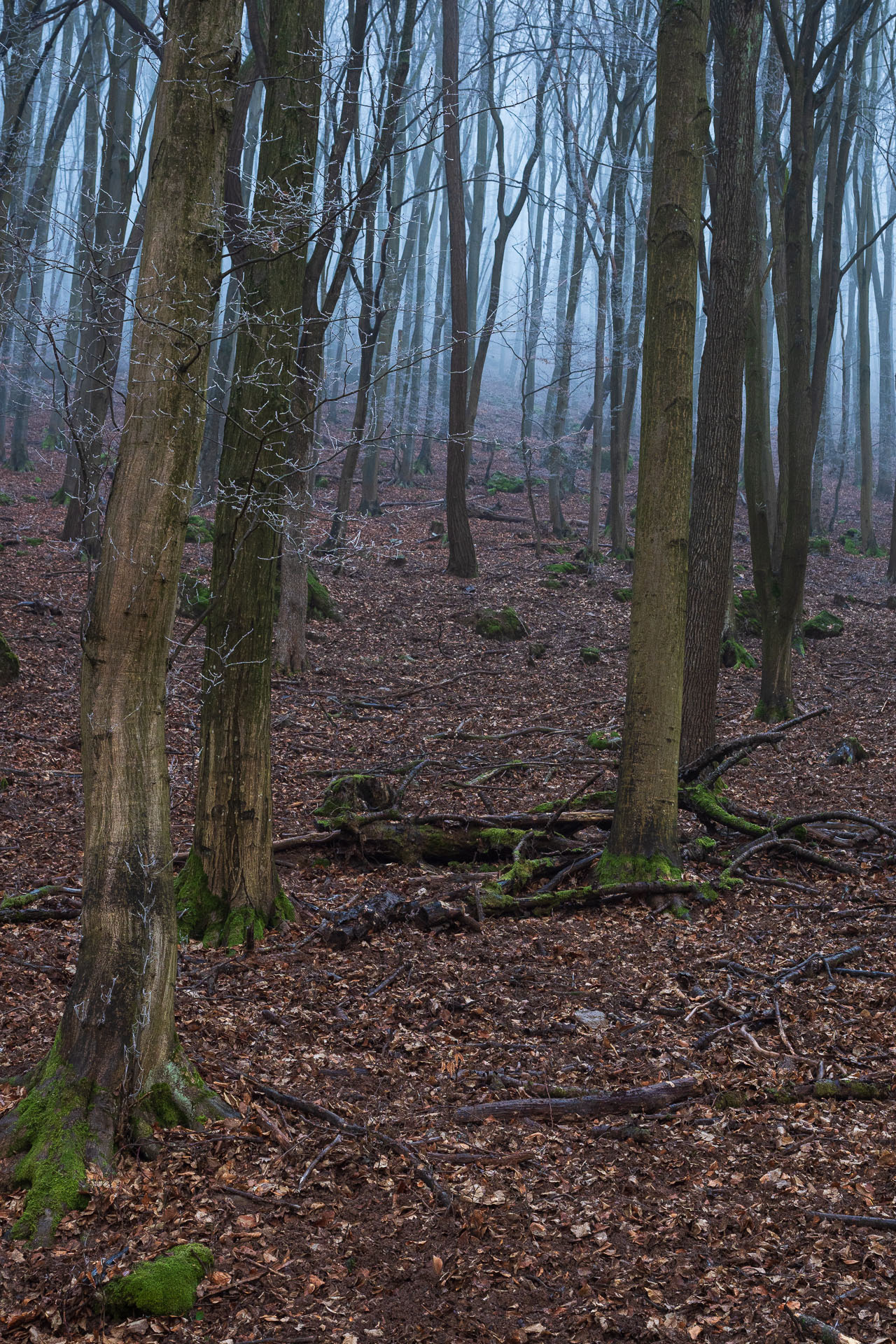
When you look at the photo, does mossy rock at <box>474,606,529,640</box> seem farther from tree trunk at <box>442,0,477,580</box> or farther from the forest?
tree trunk at <box>442,0,477,580</box>

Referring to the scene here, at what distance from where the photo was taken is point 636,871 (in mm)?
5605

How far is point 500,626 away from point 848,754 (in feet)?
19.5

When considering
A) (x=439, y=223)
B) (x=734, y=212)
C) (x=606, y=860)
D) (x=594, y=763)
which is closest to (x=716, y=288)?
(x=734, y=212)

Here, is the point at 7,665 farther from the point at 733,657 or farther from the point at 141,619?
the point at 733,657

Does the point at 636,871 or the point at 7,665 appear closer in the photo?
the point at 636,871

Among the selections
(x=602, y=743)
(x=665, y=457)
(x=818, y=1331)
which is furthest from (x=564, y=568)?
(x=818, y=1331)

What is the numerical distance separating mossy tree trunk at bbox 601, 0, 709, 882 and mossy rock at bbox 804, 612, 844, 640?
31.5 feet

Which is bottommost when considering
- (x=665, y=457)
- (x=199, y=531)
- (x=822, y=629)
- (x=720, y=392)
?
(x=822, y=629)

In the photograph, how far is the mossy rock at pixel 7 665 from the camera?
29.4ft

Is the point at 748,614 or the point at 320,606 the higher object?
the point at 748,614

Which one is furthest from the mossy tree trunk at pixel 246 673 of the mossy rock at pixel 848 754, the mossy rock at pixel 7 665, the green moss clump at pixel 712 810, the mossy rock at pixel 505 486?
the mossy rock at pixel 505 486

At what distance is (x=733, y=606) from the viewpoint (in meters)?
13.9

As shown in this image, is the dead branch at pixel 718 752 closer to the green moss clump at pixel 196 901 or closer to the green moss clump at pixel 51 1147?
the green moss clump at pixel 196 901

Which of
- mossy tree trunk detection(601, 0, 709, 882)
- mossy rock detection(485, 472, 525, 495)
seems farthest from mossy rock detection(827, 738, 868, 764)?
mossy rock detection(485, 472, 525, 495)
